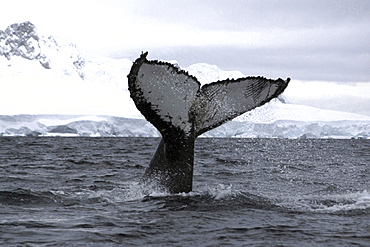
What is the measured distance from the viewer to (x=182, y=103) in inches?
209

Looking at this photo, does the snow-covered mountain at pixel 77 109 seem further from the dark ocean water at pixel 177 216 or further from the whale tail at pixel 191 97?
the whale tail at pixel 191 97

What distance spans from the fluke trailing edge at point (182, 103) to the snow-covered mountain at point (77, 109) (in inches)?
594

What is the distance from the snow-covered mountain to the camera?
176ft

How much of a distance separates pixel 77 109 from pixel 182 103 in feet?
201

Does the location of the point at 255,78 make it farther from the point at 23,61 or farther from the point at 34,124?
the point at 23,61

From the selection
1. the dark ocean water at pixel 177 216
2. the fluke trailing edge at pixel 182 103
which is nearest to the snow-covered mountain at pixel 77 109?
the dark ocean water at pixel 177 216

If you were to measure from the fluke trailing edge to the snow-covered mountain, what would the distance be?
15.1 metres

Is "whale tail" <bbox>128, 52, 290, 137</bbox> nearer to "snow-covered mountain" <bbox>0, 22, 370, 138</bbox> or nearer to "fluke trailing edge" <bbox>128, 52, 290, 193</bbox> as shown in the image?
"fluke trailing edge" <bbox>128, 52, 290, 193</bbox>

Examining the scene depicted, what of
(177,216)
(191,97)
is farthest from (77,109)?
(177,216)

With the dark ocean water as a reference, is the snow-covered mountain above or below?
above

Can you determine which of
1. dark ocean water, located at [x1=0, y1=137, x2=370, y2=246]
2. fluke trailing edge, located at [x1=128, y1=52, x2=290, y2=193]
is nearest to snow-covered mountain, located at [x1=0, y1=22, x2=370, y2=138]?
dark ocean water, located at [x1=0, y1=137, x2=370, y2=246]

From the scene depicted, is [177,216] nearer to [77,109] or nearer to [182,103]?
[182,103]

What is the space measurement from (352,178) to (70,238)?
709 cm

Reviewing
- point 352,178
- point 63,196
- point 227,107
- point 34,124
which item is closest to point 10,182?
point 63,196
